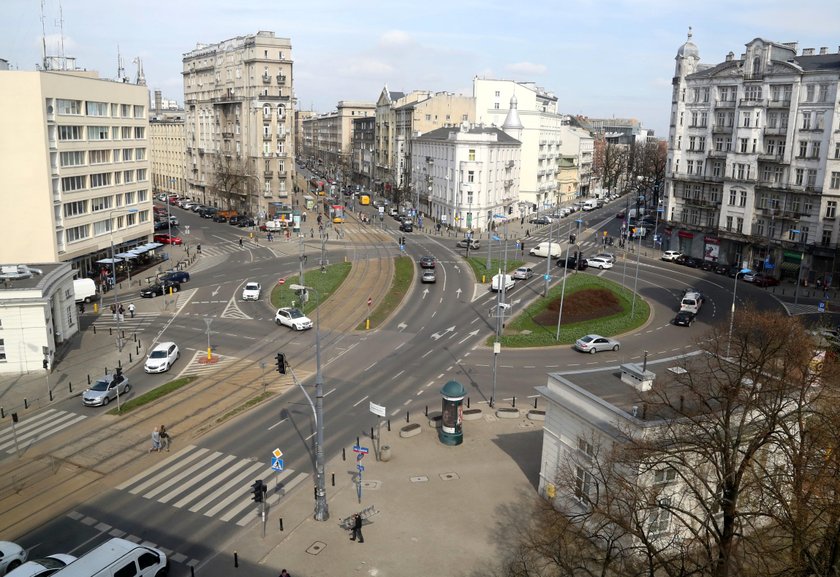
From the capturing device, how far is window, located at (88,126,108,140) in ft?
240

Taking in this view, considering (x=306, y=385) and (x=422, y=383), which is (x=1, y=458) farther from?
(x=422, y=383)

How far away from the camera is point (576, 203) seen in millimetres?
156000

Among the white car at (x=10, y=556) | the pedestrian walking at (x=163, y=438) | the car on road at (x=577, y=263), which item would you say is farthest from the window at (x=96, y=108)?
the white car at (x=10, y=556)

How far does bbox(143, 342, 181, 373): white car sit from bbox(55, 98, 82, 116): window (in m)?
33.5

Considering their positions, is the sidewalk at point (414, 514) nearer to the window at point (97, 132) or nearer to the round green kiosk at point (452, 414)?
the round green kiosk at point (452, 414)

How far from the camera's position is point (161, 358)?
46.3m

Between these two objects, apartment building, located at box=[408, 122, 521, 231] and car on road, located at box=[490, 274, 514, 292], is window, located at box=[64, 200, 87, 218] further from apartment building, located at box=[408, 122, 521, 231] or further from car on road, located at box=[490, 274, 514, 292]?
apartment building, located at box=[408, 122, 521, 231]

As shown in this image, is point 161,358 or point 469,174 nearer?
point 161,358

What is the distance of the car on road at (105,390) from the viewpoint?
3975cm

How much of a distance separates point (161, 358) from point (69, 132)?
3544 cm

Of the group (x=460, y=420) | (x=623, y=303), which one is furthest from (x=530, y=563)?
(x=623, y=303)

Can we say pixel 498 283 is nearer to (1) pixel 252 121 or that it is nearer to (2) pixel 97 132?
(2) pixel 97 132

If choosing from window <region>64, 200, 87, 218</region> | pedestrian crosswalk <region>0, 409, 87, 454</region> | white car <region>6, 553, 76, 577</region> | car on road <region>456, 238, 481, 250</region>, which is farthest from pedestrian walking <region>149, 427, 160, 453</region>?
car on road <region>456, 238, 481, 250</region>

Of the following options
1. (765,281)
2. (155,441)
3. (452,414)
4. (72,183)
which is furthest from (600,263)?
(155,441)
